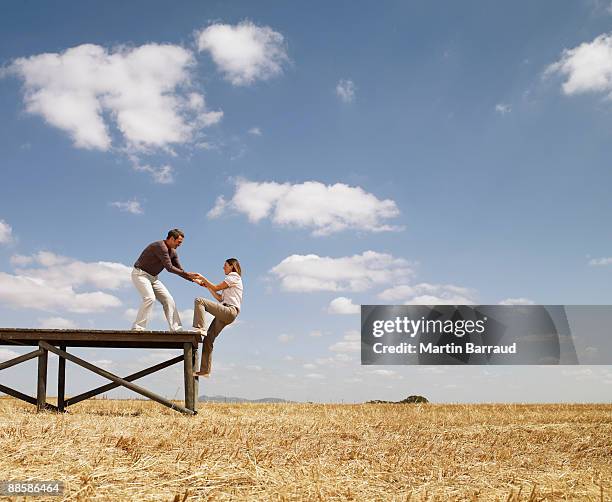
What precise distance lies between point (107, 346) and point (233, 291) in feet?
11.2

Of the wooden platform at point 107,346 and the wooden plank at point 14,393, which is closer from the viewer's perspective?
the wooden platform at point 107,346

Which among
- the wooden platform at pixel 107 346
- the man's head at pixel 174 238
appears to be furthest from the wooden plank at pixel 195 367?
the man's head at pixel 174 238

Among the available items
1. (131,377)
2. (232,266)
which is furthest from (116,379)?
(232,266)

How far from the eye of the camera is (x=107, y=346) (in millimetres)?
13977

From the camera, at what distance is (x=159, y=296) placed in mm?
13672

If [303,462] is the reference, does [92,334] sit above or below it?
above

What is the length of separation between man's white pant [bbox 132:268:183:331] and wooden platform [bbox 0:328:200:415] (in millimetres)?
336

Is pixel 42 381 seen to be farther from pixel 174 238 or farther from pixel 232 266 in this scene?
pixel 232 266

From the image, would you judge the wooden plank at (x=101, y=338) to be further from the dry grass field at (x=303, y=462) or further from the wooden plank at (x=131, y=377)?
the dry grass field at (x=303, y=462)

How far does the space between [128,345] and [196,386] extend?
6.38 ft

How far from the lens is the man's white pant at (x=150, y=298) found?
43.8 feet

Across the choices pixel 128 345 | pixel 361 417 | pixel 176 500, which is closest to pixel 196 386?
pixel 128 345

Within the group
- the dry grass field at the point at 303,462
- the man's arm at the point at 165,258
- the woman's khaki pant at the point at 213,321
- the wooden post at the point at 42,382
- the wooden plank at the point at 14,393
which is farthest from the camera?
the wooden plank at the point at 14,393

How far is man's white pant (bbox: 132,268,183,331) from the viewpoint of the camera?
43.8ft
